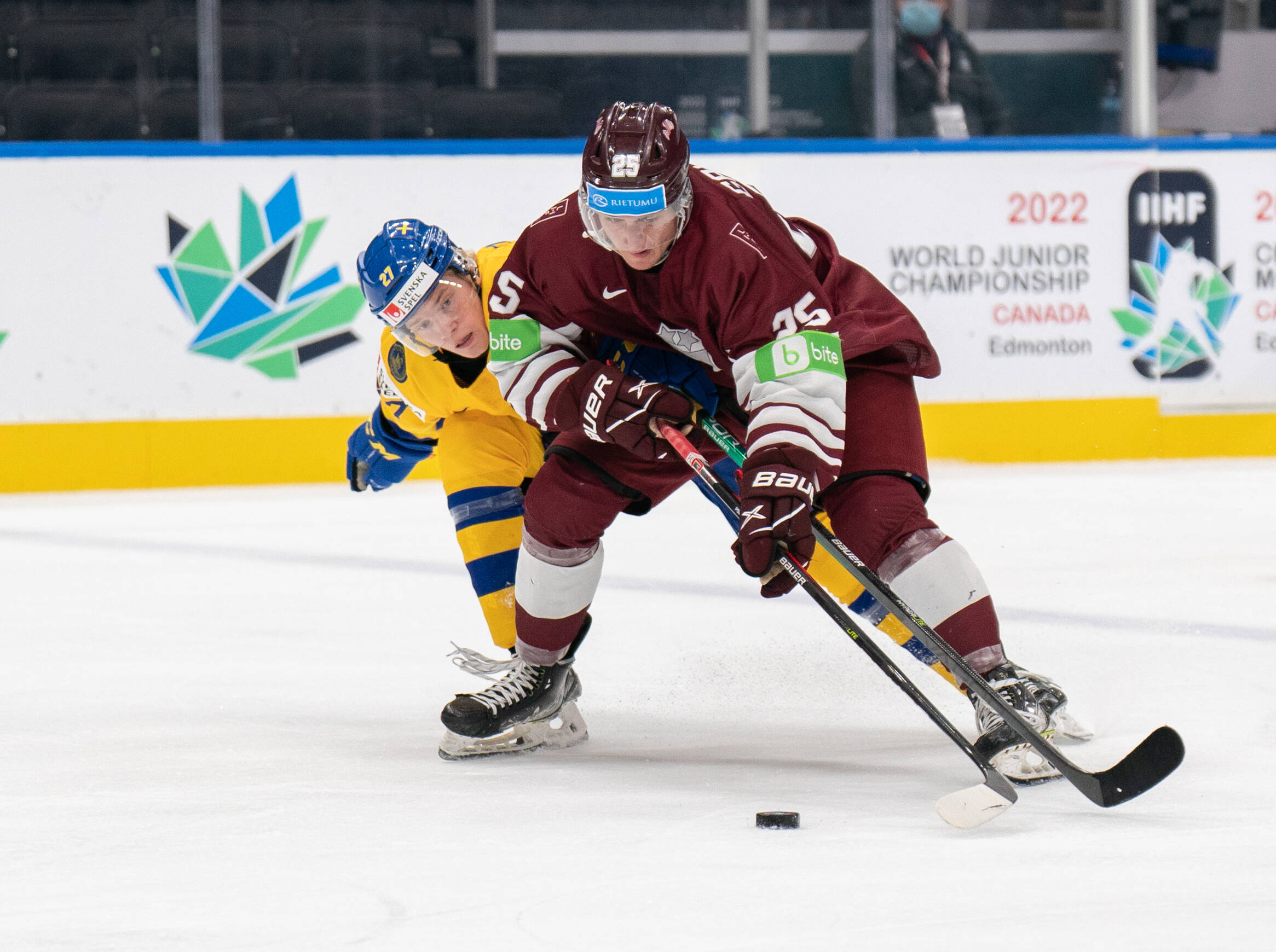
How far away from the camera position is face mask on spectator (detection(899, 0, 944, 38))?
213 inches

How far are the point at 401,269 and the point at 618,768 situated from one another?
28.0 inches

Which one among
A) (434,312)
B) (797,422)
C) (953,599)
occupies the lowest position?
(953,599)

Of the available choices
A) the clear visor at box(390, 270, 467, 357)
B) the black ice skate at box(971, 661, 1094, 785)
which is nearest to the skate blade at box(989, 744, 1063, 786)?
the black ice skate at box(971, 661, 1094, 785)

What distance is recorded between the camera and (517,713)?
221 centimetres

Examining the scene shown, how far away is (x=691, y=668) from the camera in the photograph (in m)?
2.73

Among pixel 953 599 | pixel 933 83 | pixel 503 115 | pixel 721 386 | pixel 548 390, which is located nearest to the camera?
pixel 953 599

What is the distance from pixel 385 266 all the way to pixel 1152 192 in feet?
13.2

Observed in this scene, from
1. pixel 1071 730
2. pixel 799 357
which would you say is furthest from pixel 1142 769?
pixel 799 357

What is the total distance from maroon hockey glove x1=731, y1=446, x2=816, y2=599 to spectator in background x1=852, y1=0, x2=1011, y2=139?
3.87 meters

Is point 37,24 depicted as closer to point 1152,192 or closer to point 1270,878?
point 1152,192

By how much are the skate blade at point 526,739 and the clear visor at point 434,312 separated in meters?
0.54

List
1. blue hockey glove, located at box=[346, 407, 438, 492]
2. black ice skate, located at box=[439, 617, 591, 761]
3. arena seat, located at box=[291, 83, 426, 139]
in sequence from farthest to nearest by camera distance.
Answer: arena seat, located at box=[291, 83, 426, 139] < blue hockey glove, located at box=[346, 407, 438, 492] < black ice skate, located at box=[439, 617, 591, 761]

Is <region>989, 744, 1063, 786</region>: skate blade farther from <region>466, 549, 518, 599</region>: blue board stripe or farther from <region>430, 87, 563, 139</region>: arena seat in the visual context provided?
<region>430, 87, 563, 139</region>: arena seat

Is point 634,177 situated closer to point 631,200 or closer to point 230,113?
point 631,200
